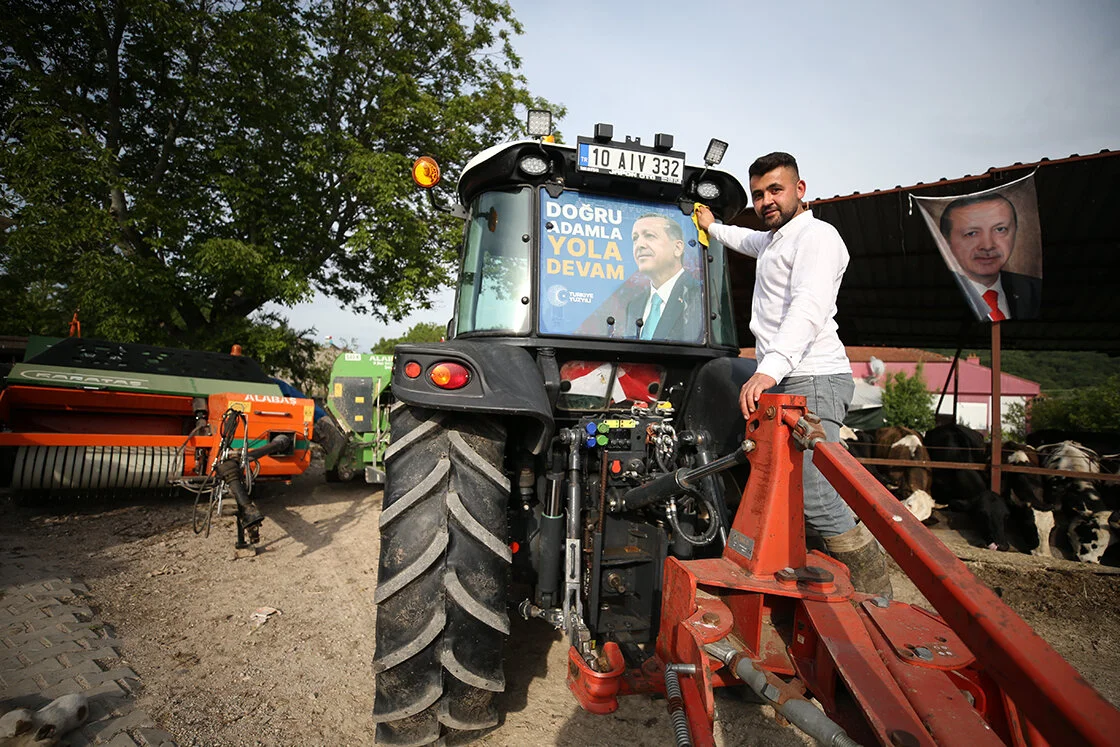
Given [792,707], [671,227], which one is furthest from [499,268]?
[792,707]

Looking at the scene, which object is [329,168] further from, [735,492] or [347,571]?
[735,492]

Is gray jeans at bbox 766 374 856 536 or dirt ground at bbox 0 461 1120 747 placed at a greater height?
gray jeans at bbox 766 374 856 536

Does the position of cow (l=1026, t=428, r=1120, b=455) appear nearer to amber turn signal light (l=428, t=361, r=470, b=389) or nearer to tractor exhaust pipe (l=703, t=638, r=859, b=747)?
tractor exhaust pipe (l=703, t=638, r=859, b=747)

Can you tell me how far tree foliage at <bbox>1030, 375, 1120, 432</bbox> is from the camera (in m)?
13.1

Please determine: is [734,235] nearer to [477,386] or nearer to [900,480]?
[477,386]

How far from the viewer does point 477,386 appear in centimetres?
202

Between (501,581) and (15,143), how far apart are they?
1092 centimetres

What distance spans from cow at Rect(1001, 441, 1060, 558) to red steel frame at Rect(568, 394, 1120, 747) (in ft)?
15.0

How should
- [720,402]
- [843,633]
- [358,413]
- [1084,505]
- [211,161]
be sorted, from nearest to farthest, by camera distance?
[843,633] → [720,402] → [1084,505] → [358,413] → [211,161]

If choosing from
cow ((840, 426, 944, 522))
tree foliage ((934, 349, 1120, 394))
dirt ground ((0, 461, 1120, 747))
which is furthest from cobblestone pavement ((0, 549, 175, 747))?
tree foliage ((934, 349, 1120, 394))

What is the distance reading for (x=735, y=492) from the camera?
276 centimetres

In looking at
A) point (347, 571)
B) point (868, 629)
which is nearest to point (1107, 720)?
point (868, 629)

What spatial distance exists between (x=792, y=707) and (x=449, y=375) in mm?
1414

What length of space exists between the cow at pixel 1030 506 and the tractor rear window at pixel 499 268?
205 inches
